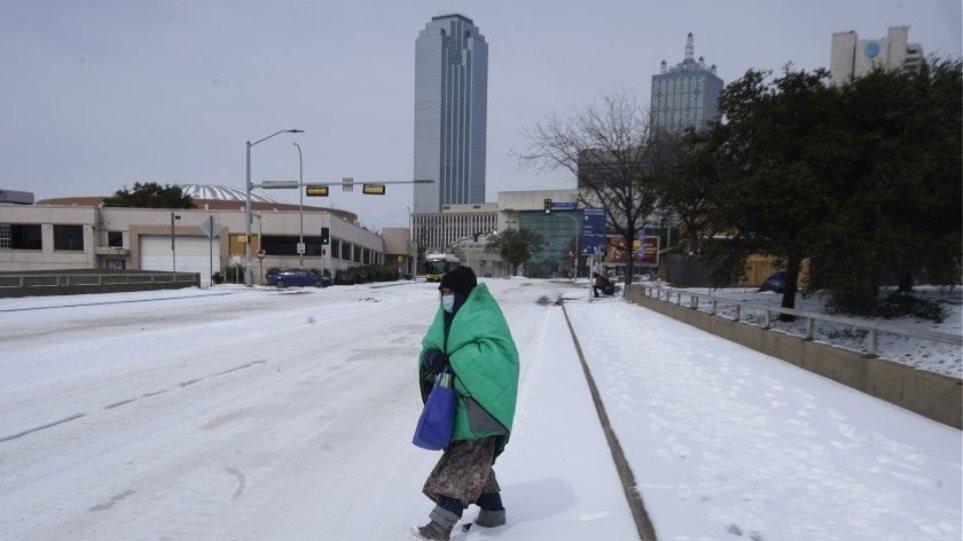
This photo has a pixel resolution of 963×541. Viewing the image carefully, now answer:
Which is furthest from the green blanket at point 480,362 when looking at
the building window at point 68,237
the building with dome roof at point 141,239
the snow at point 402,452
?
the building window at point 68,237

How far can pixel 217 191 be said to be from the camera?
100500mm

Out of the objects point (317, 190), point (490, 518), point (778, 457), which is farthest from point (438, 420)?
point (317, 190)

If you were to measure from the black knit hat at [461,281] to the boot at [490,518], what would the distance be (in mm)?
1478

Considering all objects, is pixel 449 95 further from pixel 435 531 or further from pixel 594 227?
pixel 435 531

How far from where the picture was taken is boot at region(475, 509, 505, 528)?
3766 millimetres

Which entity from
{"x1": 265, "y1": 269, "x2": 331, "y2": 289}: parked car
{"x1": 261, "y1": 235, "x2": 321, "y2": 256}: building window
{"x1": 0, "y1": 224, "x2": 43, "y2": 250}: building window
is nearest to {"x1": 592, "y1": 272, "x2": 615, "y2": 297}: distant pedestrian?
{"x1": 265, "y1": 269, "x2": 331, "y2": 289}: parked car

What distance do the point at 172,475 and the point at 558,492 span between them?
310cm

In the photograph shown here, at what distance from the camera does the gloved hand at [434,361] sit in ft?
11.0

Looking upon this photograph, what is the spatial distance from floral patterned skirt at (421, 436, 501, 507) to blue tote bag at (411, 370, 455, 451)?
20 cm

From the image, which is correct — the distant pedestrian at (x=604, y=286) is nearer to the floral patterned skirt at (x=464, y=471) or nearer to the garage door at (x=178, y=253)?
the floral patterned skirt at (x=464, y=471)

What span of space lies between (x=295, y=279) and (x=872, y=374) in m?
39.2

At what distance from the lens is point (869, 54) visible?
1548 cm

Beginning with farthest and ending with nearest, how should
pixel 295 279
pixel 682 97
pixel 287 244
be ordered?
pixel 287 244 → pixel 295 279 → pixel 682 97

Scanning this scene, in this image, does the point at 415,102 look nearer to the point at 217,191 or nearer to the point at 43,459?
the point at 217,191
